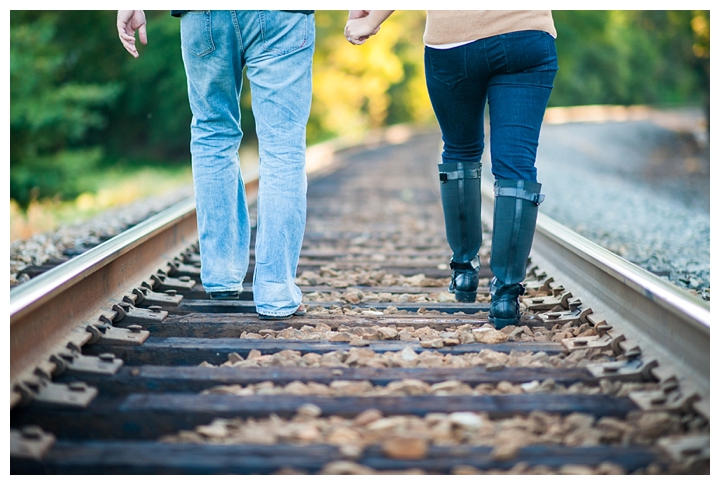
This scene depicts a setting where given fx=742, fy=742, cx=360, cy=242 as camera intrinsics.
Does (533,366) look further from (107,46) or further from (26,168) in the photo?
(107,46)

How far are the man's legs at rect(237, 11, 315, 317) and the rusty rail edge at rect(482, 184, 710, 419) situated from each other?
116cm

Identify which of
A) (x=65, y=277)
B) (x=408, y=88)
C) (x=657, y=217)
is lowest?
(x=657, y=217)

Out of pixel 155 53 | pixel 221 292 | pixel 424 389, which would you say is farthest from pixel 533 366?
pixel 155 53

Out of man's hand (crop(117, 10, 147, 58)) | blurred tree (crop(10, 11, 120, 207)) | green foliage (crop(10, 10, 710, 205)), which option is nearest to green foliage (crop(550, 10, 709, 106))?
green foliage (crop(10, 10, 710, 205))

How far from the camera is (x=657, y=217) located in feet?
25.8

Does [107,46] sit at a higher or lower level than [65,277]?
higher

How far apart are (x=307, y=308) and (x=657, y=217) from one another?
233 inches

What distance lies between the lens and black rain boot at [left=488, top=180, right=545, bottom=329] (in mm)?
2678

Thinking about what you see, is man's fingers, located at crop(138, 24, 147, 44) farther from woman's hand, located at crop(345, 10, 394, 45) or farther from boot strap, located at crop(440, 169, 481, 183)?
boot strap, located at crop(440, 169, 481, 183)

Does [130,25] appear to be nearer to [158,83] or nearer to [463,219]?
[463,219]

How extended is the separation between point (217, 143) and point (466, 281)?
3.91 feet

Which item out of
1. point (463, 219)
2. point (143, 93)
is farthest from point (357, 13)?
point (143, 93)

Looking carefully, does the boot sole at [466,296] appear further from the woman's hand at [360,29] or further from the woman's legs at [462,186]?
the woman's hand at [360,29]

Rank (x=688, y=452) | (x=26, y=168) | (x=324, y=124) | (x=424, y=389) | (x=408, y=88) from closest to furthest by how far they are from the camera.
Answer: (x=688, y=452) < (x=424, y=389) < (x=26, y=168) < (x=324, y=124) < (x=408, y=88)
